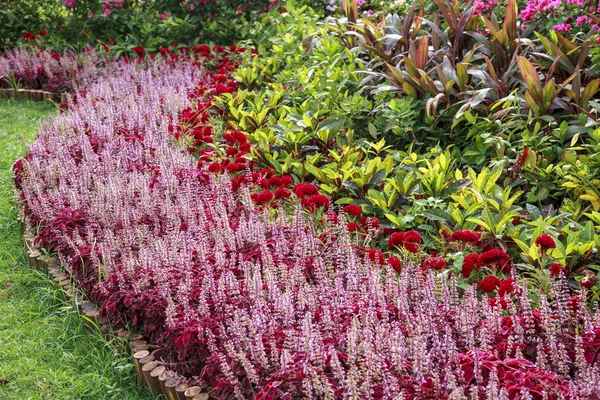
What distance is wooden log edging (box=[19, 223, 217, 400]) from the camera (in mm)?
2912

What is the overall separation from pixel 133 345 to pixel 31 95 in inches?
219

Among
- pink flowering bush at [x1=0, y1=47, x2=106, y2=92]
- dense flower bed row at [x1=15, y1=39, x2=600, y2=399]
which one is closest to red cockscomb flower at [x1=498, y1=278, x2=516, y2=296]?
dense flower bed row at [x1=15, y1=39, x2=600, y2=399]

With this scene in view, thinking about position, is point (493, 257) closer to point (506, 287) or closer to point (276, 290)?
point (506, 287)

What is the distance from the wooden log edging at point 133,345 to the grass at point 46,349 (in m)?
0.05

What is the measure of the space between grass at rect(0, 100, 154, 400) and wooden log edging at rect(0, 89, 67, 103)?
360 cm

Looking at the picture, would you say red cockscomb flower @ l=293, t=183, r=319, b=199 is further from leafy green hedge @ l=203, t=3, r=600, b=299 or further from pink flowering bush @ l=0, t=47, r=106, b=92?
pink flowering bush @ l=0, t=47, r=106, b=92

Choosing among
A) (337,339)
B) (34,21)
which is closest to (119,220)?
(337,339)

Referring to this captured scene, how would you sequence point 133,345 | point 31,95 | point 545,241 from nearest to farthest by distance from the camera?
point 545,241
point 133,345
point 31,95

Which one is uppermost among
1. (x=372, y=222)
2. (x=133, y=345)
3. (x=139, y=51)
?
(x=372, y=222)

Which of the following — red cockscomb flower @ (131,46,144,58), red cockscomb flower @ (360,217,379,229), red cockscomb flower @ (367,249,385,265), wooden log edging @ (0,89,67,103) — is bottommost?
wooden log edging @ (0,89,67,103)

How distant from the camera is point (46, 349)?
3543 mm

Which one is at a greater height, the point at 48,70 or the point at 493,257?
the point at 493,257

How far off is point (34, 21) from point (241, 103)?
4.63 metres

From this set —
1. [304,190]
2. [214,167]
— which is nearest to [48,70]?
[214,167]
